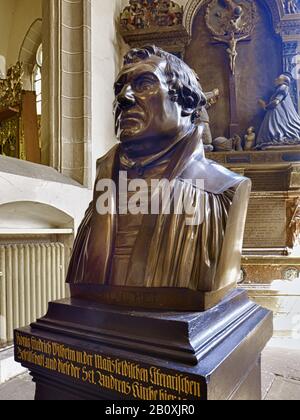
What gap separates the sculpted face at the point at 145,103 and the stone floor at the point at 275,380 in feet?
5.80

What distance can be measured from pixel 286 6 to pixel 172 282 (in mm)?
4605

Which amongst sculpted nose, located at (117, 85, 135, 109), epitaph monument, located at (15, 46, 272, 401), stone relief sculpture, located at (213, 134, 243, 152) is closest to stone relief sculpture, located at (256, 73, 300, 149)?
stone relief sculpture, located at (213, 134, 243, 152)

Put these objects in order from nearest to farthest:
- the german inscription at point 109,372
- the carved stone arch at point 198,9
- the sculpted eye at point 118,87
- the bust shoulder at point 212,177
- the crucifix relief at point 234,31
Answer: the german inscription at point 109,372 < the bust shoulder at point 212,177 < the sculpted eye at point 118,87 < the carved stone arch at point 198,9 < the crucifix relief at point 234,31

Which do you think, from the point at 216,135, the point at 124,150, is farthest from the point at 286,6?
the point at 124,150

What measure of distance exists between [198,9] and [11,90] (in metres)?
2.81

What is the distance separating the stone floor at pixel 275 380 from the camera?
2141 millimetres

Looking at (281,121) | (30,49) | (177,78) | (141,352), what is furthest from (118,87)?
(30,49)

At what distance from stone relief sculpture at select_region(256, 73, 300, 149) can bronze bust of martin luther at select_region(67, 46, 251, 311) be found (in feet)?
10.2

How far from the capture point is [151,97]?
1318 millimetres

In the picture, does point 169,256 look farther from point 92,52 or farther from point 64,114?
point 92,52

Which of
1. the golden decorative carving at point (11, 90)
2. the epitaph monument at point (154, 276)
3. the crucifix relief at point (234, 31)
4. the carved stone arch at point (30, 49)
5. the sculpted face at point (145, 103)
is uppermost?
the carved stone arch at point (30, 49)

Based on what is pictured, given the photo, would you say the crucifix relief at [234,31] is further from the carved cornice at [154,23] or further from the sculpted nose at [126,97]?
the sculpted nose at [126,97]

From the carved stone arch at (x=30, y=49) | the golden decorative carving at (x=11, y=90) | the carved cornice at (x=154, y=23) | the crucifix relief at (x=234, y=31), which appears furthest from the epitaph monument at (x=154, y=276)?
the carved stone arch at (x=30, y=49)

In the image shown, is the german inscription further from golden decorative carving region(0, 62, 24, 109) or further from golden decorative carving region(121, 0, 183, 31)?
golden decorative carving region(121, 0, 183, 31)
